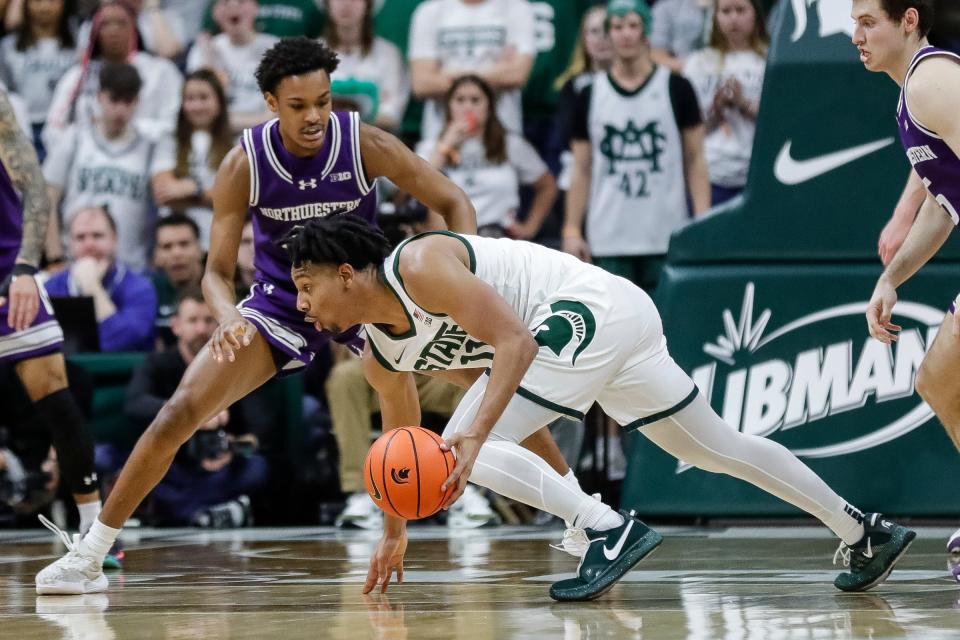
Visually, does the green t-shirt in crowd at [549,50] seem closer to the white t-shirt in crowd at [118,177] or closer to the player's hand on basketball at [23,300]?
the white t-shirt in crowd at [118,177]

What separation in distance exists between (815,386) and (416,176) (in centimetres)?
268

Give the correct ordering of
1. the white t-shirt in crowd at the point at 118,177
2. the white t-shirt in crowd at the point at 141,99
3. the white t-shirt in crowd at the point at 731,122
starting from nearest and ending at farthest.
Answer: the white t-shirt in crowd at the point at 731,122 < the white t-shirt in crowd at the point at 118,177 < the white t-shirt in crowd at the point at 141,99

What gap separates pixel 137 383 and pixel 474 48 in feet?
10.8

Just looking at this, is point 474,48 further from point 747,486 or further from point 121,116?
point 747,486

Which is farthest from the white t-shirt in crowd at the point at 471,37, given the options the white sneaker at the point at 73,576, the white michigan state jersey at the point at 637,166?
the white sneaker at the point at 73,576

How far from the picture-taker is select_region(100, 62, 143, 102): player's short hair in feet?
33.4

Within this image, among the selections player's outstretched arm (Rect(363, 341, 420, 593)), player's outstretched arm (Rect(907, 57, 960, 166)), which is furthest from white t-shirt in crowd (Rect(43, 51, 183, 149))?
player's outstretched arm (Rect(907, 57, 960, 166))

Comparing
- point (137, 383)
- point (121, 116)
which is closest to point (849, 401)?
point (137, 383)

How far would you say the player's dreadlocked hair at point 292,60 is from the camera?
5500mm

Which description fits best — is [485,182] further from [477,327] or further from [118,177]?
[477,327]

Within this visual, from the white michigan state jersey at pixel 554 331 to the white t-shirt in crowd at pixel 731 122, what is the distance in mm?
4718

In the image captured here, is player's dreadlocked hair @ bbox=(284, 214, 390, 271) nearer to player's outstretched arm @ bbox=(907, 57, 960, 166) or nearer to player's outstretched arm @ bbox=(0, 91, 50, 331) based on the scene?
player's outstretched arm @ bbox=(907, 57, 960, 166)

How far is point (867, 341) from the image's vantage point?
741 cm

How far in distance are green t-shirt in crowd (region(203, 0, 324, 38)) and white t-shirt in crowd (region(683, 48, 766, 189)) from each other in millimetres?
3125
